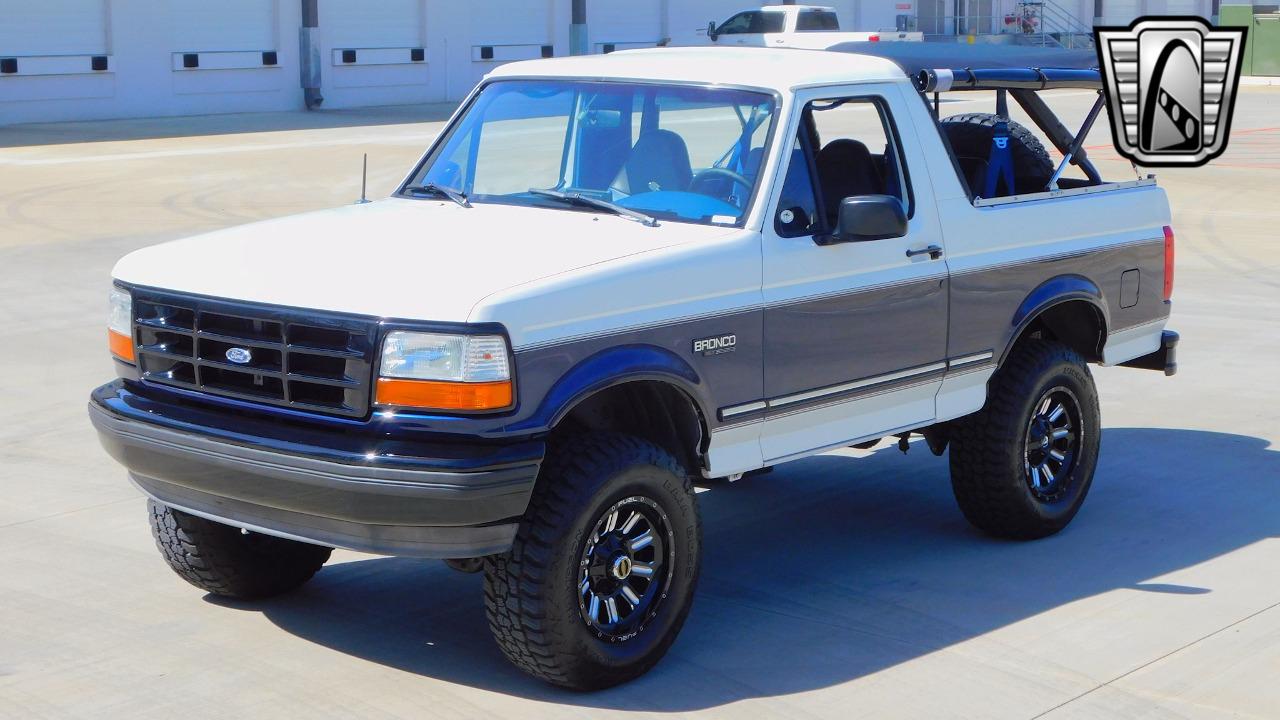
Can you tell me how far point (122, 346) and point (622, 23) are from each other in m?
39.5

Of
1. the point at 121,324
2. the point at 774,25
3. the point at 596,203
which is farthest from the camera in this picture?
the point at 774,25

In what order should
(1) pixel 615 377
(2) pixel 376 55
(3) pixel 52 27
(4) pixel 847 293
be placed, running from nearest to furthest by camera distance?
(1) pixel 615 377
(4) pixel 847 293
(3) pixel 52 27
(2) pixel 376 55

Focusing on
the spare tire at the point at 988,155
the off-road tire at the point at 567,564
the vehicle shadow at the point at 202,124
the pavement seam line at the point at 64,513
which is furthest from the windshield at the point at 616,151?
the vehicle shadow at the point at 202,124

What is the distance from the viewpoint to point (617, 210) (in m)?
5.72

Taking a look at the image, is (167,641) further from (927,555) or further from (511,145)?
(927,555)

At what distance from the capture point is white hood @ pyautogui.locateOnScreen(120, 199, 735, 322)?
4.88 m

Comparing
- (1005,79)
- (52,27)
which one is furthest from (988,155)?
(52,27)

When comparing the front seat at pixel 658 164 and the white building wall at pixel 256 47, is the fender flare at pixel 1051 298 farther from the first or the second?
the white building wall at pixel 256 47

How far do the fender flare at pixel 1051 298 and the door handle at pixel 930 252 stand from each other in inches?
23.1

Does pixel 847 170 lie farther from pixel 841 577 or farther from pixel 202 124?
pixel 202 124

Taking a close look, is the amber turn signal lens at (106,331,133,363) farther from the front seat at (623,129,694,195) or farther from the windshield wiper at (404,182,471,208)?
the front seat at (623,129,694,195)

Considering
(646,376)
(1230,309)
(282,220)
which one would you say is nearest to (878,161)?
(646,376)

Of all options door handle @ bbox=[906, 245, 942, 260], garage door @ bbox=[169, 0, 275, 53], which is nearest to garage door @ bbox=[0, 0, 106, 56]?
garage door @ bbox=[169, 0, 275, 53]

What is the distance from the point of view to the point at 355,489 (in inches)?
187
